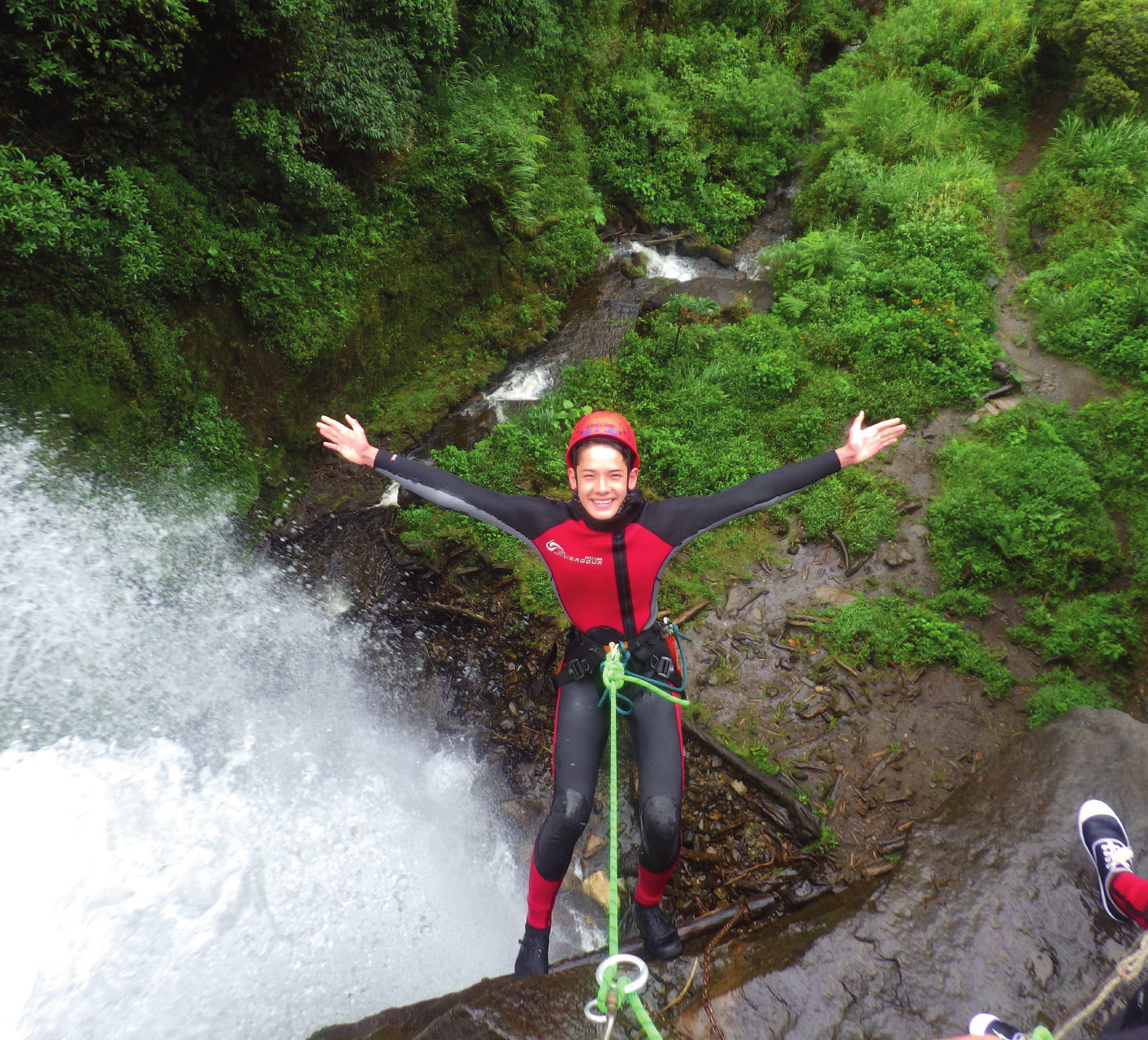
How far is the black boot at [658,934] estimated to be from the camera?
158 inches

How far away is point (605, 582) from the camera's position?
417cm

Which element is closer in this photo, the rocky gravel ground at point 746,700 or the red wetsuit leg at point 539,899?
the red wetsuit leg at point 539,899

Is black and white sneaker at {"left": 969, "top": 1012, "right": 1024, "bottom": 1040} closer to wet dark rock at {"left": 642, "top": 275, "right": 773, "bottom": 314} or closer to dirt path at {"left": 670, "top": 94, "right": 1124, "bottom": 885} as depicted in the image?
dirt path at {"left": 670, "top": 94, "right": 1124, "bottom": 885}

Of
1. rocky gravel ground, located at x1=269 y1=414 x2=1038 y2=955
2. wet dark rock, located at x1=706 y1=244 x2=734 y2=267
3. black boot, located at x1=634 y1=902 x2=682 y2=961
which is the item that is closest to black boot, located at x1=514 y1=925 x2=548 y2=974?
black boot, located at x1=634 y1=902 x2=682 y2=961

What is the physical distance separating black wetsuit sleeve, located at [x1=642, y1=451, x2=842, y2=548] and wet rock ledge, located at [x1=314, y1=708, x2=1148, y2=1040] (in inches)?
108

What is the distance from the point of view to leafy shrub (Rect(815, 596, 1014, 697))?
18.8 feet

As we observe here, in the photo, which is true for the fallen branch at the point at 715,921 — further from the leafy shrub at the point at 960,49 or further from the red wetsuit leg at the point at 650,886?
the leafy shrub at the point at 960,49

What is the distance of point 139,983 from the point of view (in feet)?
13.9

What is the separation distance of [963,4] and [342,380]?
14.1m

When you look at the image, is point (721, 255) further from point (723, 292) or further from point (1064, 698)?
point (1064, 698)

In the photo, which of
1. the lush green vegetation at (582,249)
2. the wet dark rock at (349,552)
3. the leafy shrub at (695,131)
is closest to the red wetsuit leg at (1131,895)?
the lush green vegetation at (582,249)

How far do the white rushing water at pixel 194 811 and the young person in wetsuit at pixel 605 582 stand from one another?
4.87 feet

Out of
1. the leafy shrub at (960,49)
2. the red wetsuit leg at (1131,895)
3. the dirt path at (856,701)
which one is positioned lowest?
the dirt path at (856,701)

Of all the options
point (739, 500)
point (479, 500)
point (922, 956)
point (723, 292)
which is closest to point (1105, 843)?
point (922, 956)
